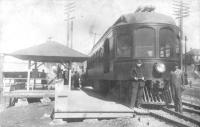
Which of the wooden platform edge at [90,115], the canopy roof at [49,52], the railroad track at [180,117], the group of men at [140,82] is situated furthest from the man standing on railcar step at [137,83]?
the canopy roof at [49,52]

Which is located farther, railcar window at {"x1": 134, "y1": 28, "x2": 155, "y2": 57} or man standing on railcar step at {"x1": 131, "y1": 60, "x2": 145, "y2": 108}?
railcar window at {"x1": 134, "y1": 28, "x2": 155, "y2": 57}

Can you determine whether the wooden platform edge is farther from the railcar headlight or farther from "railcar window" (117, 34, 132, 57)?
"railcar window" (117, 34, 132, 57)

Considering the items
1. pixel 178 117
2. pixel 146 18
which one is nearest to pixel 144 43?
pixel 146 18

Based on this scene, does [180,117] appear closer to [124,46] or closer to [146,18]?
[124,46]

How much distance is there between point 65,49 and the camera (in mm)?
15844

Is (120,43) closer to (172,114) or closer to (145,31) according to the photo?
(145,31)

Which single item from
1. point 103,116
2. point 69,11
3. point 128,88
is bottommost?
point 103,116

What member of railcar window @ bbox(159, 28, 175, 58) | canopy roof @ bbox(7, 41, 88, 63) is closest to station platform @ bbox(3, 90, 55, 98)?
canopy roof @ bbox(7, 41, 88, 63)

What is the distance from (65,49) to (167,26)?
22.7 ft

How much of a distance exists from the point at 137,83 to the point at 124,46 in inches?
69.2

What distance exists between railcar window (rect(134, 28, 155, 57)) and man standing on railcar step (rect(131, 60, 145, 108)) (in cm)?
58

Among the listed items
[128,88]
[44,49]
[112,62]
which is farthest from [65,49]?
[128,88]

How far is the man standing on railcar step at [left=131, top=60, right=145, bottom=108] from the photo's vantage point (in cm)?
998

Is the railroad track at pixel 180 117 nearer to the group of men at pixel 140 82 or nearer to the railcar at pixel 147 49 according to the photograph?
the group of men at pixel 140 82
